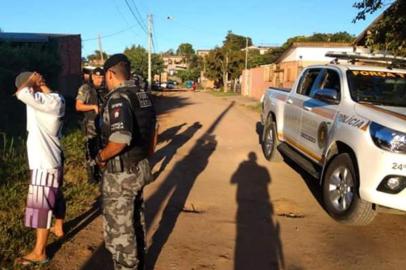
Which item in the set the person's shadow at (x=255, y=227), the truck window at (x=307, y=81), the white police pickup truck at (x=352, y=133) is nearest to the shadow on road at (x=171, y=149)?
the person's shadow at (x=255, y=227)

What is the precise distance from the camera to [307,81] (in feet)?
27.4

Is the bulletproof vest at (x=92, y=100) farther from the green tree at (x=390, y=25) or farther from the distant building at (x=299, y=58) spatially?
the distant building at (x=299, y=58)

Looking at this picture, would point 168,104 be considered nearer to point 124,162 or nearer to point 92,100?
point 92,100

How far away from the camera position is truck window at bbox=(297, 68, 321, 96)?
26.6 ft

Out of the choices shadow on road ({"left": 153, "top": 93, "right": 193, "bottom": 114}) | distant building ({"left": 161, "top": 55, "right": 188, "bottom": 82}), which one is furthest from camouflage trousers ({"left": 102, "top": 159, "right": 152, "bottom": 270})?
distant building ({"left": 161, "top": 55, "right": 188, "bottom": 82})

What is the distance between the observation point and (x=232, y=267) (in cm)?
460

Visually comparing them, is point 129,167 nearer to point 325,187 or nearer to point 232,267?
point 232,267

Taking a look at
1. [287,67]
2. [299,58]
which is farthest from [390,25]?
[299,58]

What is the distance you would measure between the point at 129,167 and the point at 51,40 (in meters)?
22.4

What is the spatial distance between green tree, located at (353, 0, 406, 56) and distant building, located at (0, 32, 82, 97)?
14207 mm

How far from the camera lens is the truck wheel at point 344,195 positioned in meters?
5.59

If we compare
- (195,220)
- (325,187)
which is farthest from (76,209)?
(325,187)

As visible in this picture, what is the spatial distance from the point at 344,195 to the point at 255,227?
108cm

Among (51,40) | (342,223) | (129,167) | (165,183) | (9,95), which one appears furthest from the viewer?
(51,40)
